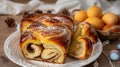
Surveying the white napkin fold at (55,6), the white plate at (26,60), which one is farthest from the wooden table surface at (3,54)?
the white napkin fold at (55,6)

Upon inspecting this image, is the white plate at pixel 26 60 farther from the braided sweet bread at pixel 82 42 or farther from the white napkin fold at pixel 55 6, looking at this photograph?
the white napkin fold at pixel 55 6

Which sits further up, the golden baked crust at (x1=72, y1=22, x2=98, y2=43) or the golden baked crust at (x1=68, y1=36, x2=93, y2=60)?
the golden baked crust at (x1=72, y1=22, x2=98, y2=43)

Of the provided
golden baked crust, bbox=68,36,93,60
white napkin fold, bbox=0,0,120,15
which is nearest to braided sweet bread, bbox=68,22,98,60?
golden baked crust, bbox=68,36,93,60

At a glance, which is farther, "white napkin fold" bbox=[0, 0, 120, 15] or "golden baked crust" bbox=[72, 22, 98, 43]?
"white napkin fold" bbox=[0, 0, 120, 15]

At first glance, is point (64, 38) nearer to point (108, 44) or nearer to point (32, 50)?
point (32, 50)

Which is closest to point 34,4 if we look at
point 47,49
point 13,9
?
point 13,9

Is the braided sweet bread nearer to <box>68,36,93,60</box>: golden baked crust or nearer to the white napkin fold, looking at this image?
<box>68,36,93,60</box>: golden baked crust

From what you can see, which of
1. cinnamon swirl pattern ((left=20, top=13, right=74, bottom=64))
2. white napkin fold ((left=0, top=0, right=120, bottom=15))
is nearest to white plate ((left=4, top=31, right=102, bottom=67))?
cinnamon swirl pattern ((left=20, top=13, right=74, bottom=64))

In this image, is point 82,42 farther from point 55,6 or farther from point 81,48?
point 55,6
